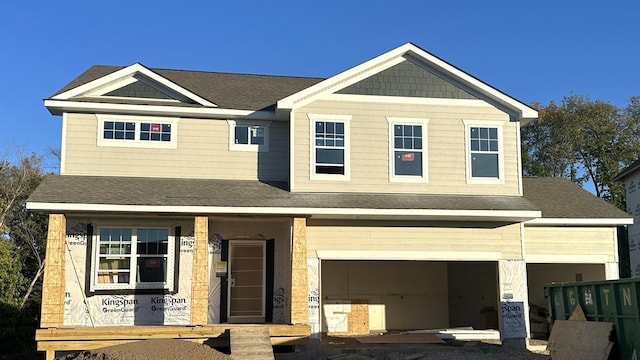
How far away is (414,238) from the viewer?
15.4m

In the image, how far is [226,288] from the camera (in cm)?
1602

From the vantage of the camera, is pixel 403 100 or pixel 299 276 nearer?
pixel 299 276

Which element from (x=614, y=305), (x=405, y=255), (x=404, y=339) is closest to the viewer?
(x=614, y=305)

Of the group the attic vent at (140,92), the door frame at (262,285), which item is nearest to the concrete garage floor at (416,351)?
the door frame at (262,285)

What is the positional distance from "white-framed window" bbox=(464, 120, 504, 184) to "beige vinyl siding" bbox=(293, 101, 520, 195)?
12cm

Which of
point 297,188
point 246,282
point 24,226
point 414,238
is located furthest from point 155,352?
point 24,226

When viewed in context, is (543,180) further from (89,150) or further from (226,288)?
(89,150)

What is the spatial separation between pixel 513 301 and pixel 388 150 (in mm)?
4838

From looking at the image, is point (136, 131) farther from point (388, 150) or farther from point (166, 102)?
point (388, 150)

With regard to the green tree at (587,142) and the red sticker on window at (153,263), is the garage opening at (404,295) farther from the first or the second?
the green tree at (587,142)

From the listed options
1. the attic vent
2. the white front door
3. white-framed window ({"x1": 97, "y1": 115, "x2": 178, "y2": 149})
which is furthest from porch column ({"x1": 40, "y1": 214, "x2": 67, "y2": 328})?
the white front door

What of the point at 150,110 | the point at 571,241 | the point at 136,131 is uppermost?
the point at 150,110

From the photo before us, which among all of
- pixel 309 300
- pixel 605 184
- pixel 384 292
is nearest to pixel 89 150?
pixel 309 300

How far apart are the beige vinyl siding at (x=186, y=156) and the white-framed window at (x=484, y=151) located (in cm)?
463
